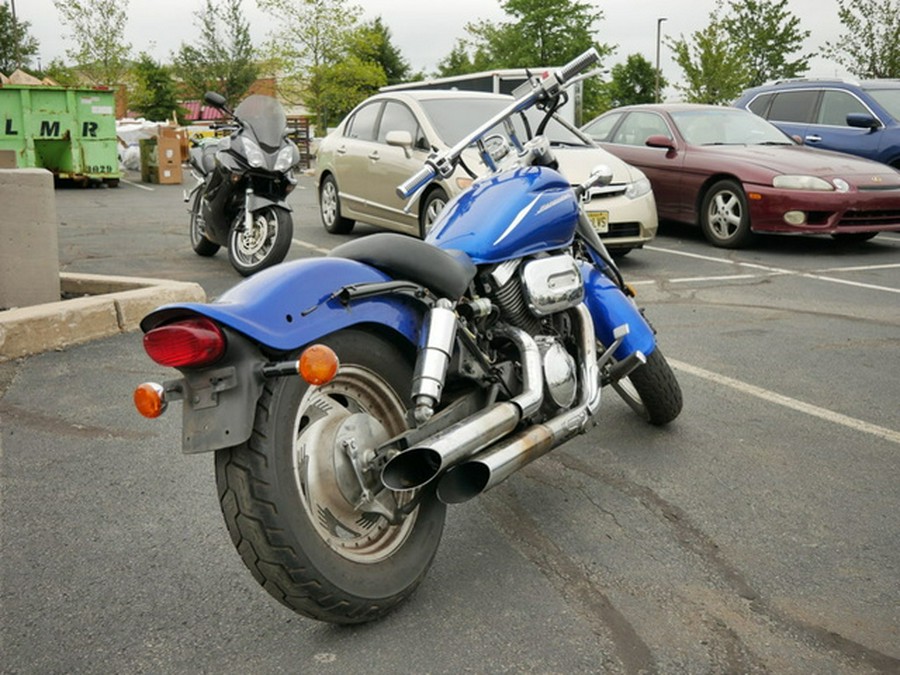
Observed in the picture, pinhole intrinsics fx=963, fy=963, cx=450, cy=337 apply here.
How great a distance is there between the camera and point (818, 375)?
208 inches

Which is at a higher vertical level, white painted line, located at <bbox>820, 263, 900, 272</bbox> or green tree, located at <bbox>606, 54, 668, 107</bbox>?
green tree, located at <bbox>606, 54, 668, 107</bbox>

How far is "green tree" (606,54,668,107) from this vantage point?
191 feet

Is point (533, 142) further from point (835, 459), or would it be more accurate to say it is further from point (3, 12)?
point (3, 12)

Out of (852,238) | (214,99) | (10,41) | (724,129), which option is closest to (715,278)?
(852,238)

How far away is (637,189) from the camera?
898 centimetres

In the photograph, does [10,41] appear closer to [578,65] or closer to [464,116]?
[464,116]

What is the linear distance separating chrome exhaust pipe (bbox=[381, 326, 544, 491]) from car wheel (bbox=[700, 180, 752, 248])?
7456 millimetres

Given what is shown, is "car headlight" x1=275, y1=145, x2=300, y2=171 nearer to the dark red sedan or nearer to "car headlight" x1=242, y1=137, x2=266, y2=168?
"car headlight" x1=242, y1=137, x2=266, y2=168

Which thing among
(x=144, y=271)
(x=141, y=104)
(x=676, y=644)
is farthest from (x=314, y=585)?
(x=141, y=104)

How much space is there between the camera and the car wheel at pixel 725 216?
10008 mm

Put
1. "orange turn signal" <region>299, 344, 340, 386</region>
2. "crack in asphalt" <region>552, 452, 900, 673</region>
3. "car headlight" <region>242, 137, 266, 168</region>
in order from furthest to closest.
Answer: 1. "car headlight" <region>242, 137, 266, 168</region>
2. "crack in asphalt" <region>552, 452, 900, 673</region>
3. "orange turn signal" <region>299, 344, 340, 386</region>

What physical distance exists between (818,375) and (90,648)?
4093 mm

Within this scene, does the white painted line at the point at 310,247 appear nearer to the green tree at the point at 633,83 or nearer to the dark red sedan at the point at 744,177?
the dark red sedan at the point at 744,177

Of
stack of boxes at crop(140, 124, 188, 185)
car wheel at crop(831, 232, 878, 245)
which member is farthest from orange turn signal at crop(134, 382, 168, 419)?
stack of boxes at crop(140, 124, 188, 185)
